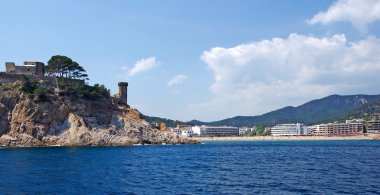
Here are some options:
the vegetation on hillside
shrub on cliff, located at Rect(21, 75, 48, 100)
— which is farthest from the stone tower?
shrub on cliff, located at Rect(21, 75, 48, 100)

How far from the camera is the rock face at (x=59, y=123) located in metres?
96.1

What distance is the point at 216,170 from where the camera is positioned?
4647 cm

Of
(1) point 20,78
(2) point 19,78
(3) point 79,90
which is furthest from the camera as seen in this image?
(3) point 79,90

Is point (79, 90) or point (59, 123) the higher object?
point (79, 90)

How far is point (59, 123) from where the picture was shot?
327 feet

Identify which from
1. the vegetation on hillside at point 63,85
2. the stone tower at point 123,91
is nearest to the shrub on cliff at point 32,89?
the vegetation on hillside at point 63,85

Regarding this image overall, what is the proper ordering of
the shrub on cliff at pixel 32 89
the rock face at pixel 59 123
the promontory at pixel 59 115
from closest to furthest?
the rock face at pixel 59 123
the promontory at pixel 59 115
the shrub on cliff at pixel 32 89

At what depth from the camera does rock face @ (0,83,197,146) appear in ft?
315

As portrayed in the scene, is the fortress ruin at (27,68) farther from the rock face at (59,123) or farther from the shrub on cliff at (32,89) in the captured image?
the rock face at (59,123)

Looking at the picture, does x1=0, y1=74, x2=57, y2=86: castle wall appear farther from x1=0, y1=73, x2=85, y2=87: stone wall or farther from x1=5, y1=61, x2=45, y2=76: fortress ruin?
x1=5, y1=61, x2=45, y2=76: fortress ruin

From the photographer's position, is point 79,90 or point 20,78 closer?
point 20,78

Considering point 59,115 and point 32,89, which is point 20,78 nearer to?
point 32,89

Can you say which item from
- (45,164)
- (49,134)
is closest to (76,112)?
(49,134)

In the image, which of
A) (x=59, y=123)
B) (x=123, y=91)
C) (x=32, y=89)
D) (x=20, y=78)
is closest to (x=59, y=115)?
(x=59, y=123)
